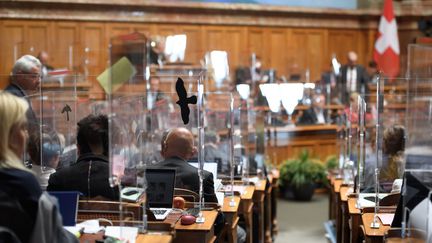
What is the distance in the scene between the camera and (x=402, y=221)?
3.63 metres

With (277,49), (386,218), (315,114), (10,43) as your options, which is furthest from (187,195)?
(277,49)

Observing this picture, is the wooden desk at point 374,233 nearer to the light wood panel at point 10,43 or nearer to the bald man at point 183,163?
the bald man at point 183,163

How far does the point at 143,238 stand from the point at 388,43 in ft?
36.9

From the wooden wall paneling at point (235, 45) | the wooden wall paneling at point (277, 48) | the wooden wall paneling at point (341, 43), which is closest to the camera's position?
the wooden wall paneling at point (235, 45)

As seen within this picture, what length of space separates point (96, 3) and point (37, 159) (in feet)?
27.7

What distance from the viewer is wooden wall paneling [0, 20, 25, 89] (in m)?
10.8

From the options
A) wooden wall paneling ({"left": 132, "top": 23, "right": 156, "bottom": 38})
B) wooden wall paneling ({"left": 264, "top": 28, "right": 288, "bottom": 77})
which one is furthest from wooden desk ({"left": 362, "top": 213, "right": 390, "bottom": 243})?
wooden wall paneling ({"left": 264, "top": 28, "right": 288, "bottom": 77})

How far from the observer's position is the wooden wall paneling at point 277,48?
1461 cm

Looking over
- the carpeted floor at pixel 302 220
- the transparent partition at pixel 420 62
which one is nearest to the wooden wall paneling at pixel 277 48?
the transparent partition at pixel 420 62

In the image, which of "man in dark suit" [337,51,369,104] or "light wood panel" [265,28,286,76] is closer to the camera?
"man in dark suit" [337,51,369,104]

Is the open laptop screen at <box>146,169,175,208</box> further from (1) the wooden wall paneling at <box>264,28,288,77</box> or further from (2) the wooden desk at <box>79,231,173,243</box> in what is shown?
(1) the wooden wall paneling at <box>264,28,288,77</box>

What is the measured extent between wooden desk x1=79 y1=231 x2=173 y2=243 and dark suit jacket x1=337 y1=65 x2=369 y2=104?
27.9ft

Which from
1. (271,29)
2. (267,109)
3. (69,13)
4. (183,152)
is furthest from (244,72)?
(183,152)

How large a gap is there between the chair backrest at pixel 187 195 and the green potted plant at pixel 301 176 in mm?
4705
